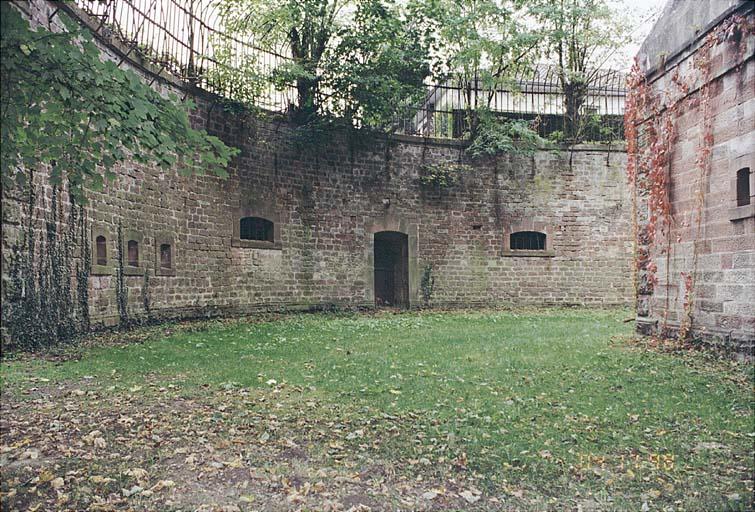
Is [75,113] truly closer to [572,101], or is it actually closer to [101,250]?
[101,250]

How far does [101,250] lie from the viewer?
9.81 meters

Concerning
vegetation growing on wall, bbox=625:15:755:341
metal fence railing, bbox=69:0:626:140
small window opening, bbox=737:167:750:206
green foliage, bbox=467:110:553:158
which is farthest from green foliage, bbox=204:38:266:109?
small window opening, bbox=737:167:750:206

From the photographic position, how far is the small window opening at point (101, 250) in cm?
974

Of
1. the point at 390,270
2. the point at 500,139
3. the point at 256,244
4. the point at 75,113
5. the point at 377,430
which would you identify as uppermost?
the point at 500,139

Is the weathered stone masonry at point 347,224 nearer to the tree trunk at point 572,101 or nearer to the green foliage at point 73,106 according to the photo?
the tree trunk at point 572,101

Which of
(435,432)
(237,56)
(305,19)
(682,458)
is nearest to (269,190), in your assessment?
(237,56)

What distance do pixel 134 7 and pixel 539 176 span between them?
11518 millimetres

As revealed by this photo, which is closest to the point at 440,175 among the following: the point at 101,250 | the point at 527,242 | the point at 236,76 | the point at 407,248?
the point at 407,248

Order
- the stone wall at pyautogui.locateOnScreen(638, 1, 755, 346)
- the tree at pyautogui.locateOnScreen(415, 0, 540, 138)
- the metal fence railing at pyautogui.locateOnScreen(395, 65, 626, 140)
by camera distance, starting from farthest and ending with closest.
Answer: the metal fence railing at pyautogui.locateOnScreen(395, 65, 626, 140)
the tree at pyautogui.locateOnScreen(415, 0, 540, 138)
the stone wall at pyautogui.locateOnScreen(638, 1, 755, 346)

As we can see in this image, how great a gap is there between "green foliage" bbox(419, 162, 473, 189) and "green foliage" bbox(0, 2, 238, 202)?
482 inches

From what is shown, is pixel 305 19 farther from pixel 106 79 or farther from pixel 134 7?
pixel 106 79

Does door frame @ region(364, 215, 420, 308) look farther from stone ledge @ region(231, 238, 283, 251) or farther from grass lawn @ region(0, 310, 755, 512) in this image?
grass lawn @ region(0, 310, 755, 512)

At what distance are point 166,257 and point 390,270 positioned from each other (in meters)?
7.00

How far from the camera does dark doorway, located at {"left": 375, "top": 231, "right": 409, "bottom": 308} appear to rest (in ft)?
54.1
